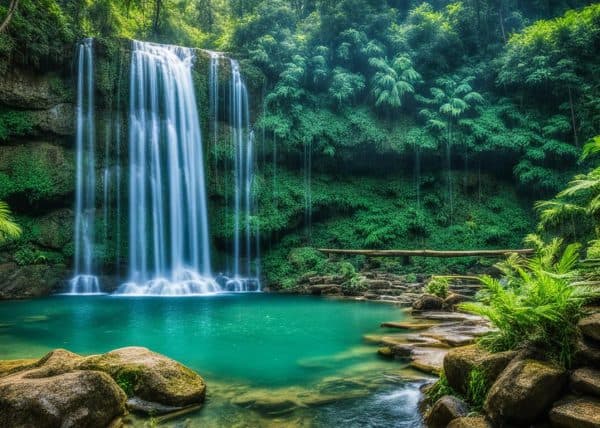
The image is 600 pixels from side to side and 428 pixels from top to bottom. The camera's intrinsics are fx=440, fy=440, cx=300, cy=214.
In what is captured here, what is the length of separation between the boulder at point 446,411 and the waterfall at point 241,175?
16.3m

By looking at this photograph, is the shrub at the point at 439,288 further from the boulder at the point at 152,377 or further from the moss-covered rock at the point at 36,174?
the moss-covered rock at the point at 36,174

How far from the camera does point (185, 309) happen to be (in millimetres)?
12484

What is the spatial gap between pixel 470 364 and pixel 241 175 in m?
18.1

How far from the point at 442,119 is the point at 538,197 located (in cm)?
621

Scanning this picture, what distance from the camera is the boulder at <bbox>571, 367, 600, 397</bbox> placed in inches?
117

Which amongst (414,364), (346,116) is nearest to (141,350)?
(414,364)

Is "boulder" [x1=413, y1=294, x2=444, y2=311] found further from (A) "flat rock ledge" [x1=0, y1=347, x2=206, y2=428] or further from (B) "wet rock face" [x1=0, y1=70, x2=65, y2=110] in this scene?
(B) "wet rock face" [x1=0, y1=70, x2=65, y2=110]

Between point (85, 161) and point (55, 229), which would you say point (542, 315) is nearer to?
point (55, 229)

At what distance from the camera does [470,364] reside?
375cm

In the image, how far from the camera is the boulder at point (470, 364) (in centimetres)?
360

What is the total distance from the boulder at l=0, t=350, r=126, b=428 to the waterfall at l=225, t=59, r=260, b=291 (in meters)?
15.9

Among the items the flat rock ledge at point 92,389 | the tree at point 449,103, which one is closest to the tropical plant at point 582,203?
the flat rock ledge at point 92,389

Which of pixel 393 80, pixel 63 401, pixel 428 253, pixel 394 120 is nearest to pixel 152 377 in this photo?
pixel 63 401

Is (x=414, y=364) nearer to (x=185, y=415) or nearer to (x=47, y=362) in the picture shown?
(x=185, y=415)
